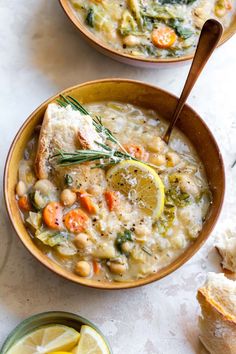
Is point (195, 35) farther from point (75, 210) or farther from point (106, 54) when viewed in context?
point (75, 210)

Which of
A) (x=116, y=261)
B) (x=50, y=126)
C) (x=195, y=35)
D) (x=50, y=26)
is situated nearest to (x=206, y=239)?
(x=116, y=261)

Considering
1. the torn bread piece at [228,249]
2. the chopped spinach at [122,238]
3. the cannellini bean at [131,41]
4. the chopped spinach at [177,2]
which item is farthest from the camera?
the chopped spinach at [177,2]

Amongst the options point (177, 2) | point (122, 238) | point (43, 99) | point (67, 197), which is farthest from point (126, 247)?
point (177, 2)

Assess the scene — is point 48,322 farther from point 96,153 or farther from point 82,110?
point 82,110

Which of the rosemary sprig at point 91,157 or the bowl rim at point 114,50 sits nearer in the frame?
the rosemary sprig at point 91,157

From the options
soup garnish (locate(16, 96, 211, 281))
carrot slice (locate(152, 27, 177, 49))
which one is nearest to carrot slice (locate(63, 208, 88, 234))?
soup garnish (locate(16, 96, 211, 281))

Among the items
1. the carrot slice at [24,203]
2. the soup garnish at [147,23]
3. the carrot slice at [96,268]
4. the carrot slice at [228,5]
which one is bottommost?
the carrot slice at [96,268]

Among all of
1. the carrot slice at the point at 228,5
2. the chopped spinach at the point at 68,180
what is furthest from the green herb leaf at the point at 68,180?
the carrot slice at the point at 228,5

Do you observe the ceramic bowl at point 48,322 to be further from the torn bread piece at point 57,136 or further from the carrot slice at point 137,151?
the carrot slice at point 137,151
